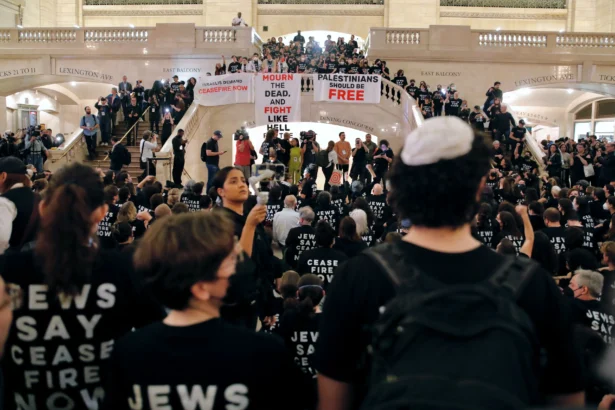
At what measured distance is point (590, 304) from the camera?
4445mm

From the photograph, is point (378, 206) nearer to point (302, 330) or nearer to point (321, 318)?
point (302, 330)

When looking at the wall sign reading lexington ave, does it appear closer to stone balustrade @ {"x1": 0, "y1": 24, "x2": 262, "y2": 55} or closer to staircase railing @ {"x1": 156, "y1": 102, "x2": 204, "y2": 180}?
stone balustrade @ {"x1": 0, "y1": 24, "x2": 262, "y2": 55}

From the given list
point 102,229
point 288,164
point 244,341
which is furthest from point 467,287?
point 288,164

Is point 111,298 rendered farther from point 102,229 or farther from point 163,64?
point 163,64

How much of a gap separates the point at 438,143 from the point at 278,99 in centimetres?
1786

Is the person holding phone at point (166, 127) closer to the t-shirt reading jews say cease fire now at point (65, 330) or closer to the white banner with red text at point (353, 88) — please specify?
the white banner with red text at point (353, 88)

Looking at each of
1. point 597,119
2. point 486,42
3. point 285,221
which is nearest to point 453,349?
point 285,221

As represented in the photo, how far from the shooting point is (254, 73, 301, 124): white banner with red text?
62.3 feet

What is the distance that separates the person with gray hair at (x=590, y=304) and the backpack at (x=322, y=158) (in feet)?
43.5

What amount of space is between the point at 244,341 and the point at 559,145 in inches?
663

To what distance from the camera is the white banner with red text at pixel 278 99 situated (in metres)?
19.0

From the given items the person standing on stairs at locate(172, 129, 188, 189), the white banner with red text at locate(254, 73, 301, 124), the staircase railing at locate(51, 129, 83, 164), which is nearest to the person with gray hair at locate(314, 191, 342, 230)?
the person standing on stairs at locate(172, 129, 188, 189)

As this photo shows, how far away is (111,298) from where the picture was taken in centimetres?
235

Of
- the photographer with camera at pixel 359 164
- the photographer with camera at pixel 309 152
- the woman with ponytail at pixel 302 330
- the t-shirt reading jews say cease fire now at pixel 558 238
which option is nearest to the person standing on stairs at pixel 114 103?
the photographer with camera at pixel 309 152
